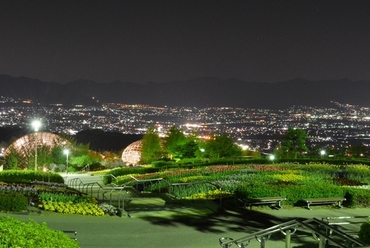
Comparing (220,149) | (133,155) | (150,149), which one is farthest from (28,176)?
(133,155)

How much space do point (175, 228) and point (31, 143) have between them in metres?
43.9

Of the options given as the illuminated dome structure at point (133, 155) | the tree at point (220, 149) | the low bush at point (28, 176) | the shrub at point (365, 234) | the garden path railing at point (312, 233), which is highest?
the garden path railing at point (312, 233)

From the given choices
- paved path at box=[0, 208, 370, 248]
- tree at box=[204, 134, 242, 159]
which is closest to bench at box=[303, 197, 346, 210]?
paved path at box=[0, 208, 370, 248]

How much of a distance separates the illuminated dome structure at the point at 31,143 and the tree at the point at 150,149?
388 inches

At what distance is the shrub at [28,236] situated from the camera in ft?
19.0

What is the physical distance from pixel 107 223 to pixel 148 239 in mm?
2222

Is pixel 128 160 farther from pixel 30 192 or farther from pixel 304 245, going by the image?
pixel 304 245

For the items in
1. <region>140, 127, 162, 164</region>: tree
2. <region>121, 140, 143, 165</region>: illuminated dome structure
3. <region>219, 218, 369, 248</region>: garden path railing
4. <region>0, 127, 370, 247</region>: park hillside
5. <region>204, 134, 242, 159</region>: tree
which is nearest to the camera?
<region>219, 218, 369, 248</region>: garden path railing

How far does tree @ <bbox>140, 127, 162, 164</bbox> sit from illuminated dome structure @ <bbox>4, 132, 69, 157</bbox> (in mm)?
9861

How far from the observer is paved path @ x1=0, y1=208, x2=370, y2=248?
469 inches

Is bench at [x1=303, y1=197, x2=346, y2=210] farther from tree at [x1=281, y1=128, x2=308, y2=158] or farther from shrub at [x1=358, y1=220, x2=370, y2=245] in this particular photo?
tree at [x1=281, y1=128, x2=308, y2=158]

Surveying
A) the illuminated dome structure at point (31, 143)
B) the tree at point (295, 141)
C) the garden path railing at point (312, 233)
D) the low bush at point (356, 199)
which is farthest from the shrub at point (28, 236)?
the illuminated dome structure at point (31, 143)

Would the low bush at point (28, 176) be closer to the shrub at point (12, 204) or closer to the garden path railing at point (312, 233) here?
the shrub at point (12, 204)

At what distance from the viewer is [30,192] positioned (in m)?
17.9
